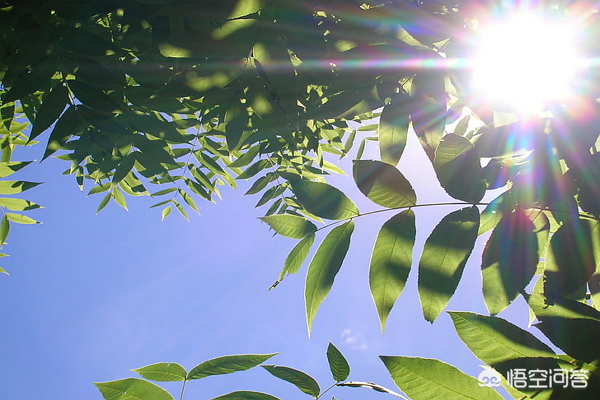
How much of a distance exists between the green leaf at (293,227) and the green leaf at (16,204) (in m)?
2.34

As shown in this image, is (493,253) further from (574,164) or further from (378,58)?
(378,58)

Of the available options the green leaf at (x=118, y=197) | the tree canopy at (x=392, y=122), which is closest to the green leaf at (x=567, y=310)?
the tree canopy at (x=392, y=122)

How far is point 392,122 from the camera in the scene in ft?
3.53

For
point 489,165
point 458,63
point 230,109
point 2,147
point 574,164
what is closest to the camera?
point 574,164

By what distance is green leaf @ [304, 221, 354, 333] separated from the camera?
0.98 m

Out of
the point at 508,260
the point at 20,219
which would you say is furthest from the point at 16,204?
the point at 508,260

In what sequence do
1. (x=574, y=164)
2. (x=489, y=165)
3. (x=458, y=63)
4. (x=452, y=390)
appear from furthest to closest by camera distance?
(x=458, y=63)
(x=489, y=165)
(x=574, y=164)
(x=452, y=390)

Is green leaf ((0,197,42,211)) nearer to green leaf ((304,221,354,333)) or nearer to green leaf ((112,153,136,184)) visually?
green leaf ((112,153,136,184))

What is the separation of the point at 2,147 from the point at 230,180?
167cm

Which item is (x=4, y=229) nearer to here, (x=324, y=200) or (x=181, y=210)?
(x=181, y=210)

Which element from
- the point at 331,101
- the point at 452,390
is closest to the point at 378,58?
the point at 331,101

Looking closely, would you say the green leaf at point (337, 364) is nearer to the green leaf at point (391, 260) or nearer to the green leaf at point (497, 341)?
the green leaf at point (391, 260)

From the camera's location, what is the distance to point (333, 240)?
1041mm

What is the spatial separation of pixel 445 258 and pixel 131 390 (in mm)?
756
